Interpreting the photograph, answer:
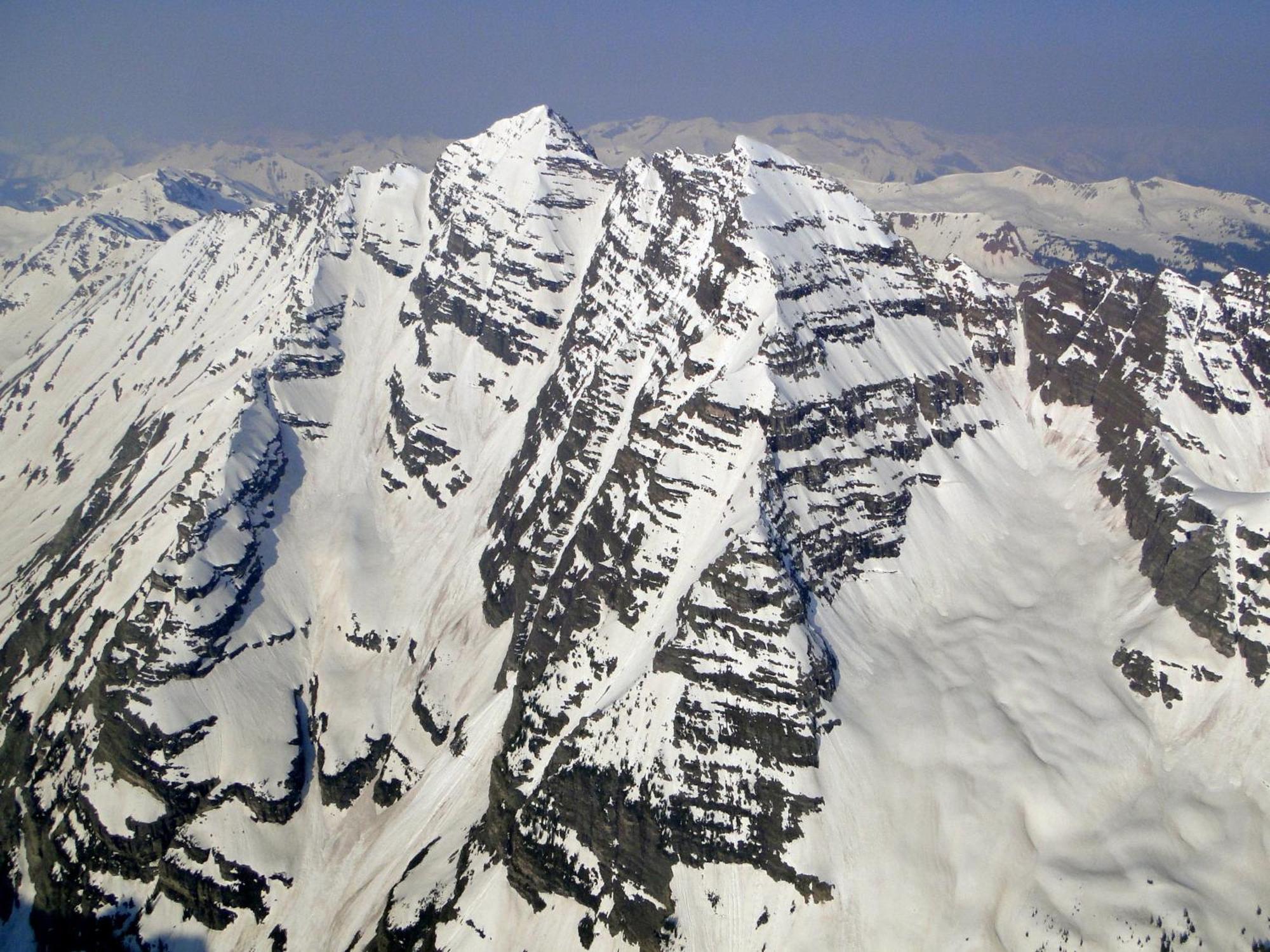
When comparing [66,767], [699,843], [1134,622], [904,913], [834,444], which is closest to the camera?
[904,913]

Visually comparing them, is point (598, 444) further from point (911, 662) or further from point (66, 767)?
point (66, 767)

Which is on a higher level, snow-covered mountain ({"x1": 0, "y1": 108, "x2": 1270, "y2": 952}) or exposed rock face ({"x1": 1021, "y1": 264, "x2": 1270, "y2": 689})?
exposed rock face ({"x1": 1021, "y1": 264, "x2": 1270, "y2": 689})

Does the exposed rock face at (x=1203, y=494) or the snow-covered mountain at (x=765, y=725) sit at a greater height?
the exposed rock face at (x=1203, y=494)

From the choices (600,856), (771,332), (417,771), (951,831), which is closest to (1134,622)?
(951,831)

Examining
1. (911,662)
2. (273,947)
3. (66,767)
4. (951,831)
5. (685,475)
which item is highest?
(685,475)

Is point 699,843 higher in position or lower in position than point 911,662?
lower

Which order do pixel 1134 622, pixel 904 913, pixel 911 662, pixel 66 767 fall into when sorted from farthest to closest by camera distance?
pixel 66 767
pixel 1134 622
pixel 911 662
pixel 904 913

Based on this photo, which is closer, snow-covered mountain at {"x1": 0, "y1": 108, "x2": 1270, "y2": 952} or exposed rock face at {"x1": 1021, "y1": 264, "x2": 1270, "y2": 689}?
snow-covered mountain at {"x1": 0, "y1": 108, "x2": 1270, "y2": 952}

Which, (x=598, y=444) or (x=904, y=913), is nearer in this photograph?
(x=904, y=913)

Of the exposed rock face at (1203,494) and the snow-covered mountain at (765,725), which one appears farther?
the exposed rock face at (1203,494)

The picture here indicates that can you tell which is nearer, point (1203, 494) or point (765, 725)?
point (765, 725)

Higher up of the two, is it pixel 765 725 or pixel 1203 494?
pixel 1203 494
